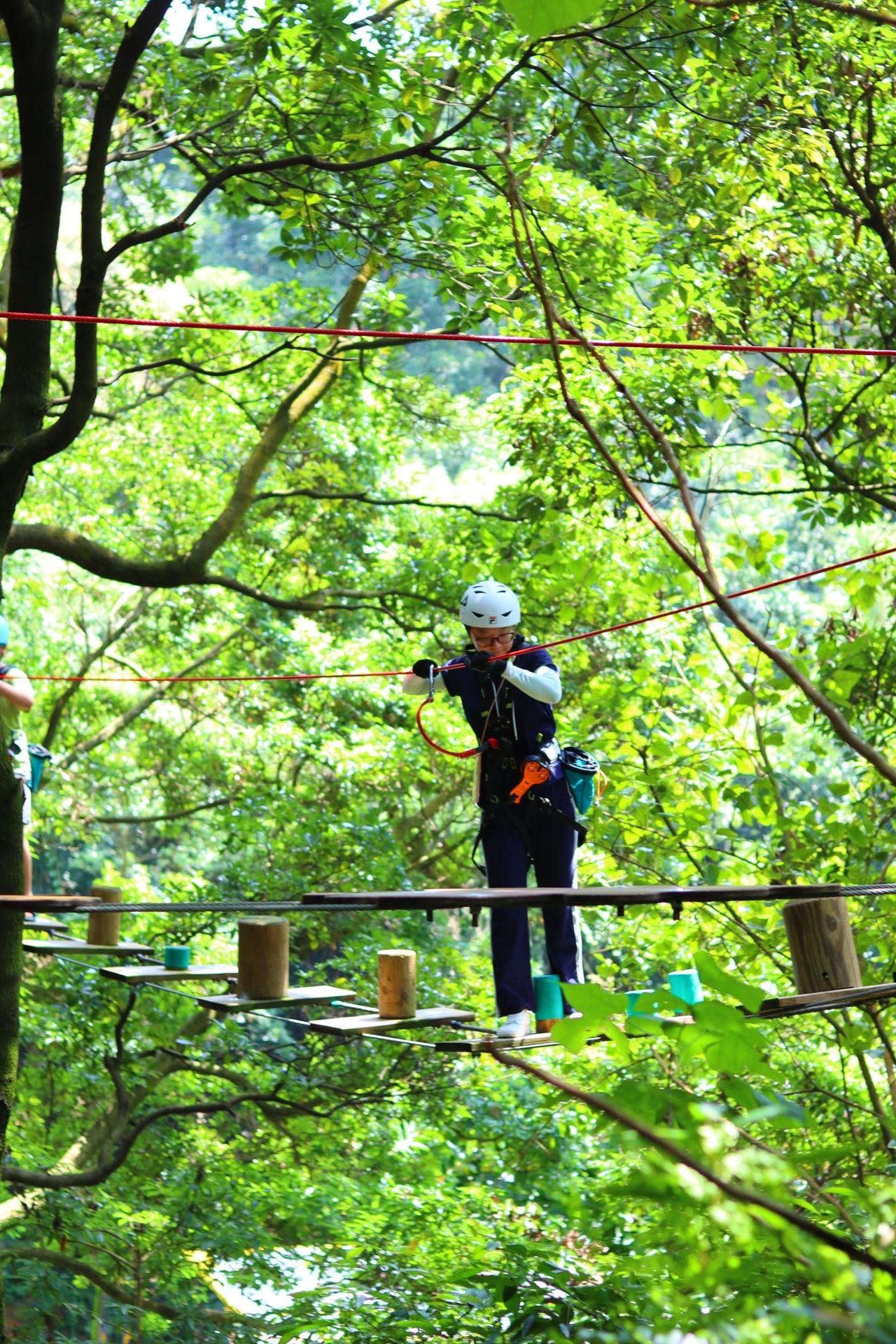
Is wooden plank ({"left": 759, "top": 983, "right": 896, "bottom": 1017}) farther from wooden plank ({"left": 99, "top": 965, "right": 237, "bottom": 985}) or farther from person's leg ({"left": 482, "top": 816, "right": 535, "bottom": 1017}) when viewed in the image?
wooden plank ({"left": 99, "top": 965, "right": 237, "bottom": 985})

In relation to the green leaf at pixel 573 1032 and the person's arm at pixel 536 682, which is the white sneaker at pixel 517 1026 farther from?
the green leaf at pixel 573 1032

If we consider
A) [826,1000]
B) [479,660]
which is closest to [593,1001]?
[826,1000]

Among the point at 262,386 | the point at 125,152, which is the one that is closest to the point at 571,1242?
the point at 262,386

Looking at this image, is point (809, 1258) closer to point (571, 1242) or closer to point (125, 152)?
point (125, 152)

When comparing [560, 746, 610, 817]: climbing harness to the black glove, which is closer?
the black glove

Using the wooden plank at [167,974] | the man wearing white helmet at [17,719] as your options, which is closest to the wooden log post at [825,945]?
the wooden plank at [167,974]

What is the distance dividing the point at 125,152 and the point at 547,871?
131 inches

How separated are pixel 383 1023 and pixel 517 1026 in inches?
13.9

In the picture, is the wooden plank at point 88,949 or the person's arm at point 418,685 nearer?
the person's arm at point 418,685

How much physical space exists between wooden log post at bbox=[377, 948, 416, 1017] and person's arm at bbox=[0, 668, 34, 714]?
1.29 m

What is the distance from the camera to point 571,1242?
24.8 ft

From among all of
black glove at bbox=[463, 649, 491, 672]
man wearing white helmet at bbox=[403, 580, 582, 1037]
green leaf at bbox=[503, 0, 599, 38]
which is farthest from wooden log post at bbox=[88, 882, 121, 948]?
green leaf at bbox=[503, 0, 599, 38]

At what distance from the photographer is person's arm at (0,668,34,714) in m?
3.94

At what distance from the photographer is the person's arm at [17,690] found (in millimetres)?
3943
